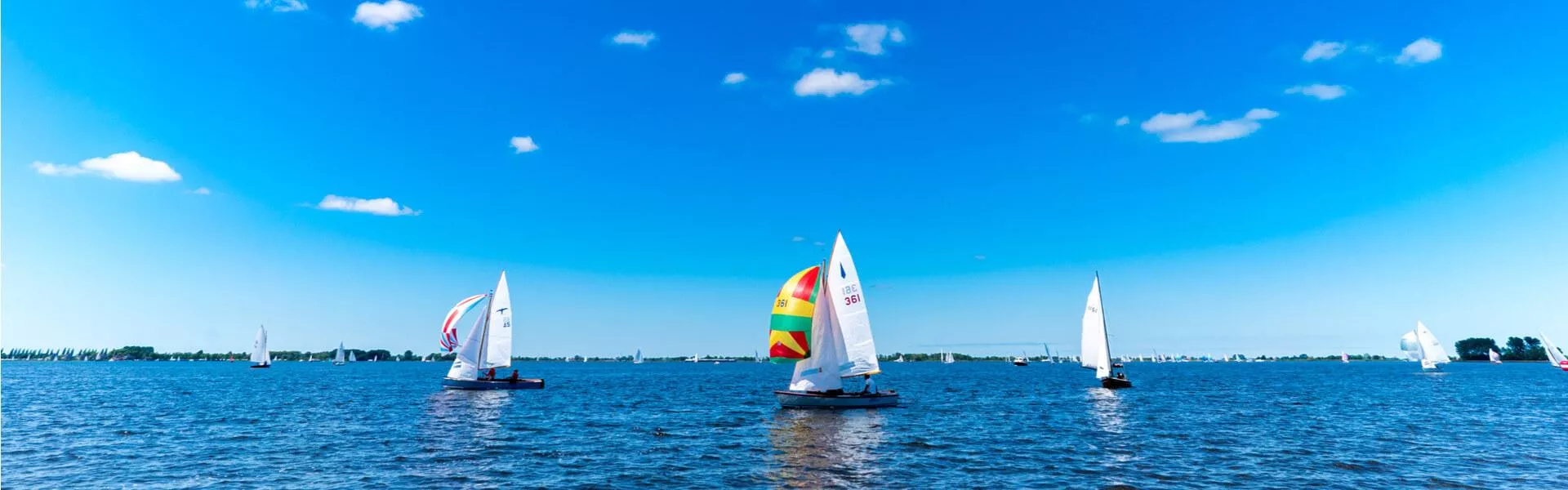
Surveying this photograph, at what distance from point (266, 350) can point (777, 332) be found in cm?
19419

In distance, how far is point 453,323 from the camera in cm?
7019

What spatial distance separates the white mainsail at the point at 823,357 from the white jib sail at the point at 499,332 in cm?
3513

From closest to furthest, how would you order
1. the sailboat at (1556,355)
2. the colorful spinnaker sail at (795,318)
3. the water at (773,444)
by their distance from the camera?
the water at (773,444) < the colorful spinnaker sail at (795,318) < the sailboat at (1556,355)

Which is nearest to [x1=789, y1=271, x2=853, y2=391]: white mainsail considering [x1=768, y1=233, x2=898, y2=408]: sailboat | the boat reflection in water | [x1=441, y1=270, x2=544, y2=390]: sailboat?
[x1=768, y1=233, x2=898, y2=408]: sailboat

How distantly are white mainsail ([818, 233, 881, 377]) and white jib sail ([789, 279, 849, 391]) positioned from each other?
1.38 ft

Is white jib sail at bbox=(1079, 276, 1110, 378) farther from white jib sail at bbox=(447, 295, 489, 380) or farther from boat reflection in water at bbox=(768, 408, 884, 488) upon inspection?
white jib sail at bbox=(447, 295, 489, 380)

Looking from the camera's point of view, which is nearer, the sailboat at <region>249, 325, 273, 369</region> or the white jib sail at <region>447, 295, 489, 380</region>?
the white jib sail at <region>447, 295, 489, 380</region>

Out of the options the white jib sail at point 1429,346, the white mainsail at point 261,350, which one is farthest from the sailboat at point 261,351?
the white jib sail at point 1429,346

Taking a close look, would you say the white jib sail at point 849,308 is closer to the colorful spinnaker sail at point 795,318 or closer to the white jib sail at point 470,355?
the colorful spinnaker sail at point 795,318

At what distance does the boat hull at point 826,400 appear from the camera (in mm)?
49625

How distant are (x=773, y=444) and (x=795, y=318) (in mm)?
13258

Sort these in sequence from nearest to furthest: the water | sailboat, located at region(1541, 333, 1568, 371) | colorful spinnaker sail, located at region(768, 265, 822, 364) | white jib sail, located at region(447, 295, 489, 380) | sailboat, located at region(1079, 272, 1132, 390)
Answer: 1. the water
2. colorful spinnaker sail, located at region(768, 265, 822, 364)
3. white jib sail, located at region(447, 295, 489, 380)
4. sailboat, located at region(1079, 272, 1132, 390)
5. sailboat, located at region(1541, 333, 1568, 371)

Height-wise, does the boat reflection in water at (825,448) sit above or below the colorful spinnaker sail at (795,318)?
below

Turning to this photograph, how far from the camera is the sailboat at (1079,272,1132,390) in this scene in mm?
79938
